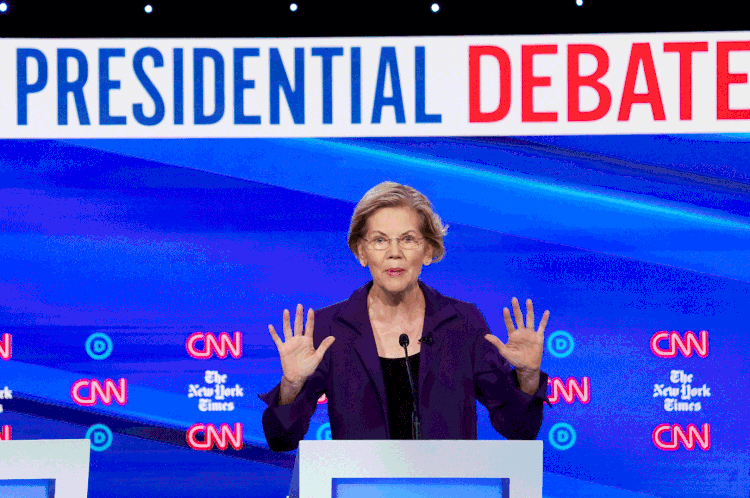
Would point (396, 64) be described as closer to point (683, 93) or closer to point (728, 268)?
point (683, 93)

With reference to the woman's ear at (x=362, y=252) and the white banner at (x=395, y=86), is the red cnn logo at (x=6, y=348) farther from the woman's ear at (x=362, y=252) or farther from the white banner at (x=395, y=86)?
the woman's ear at (x=362, y=252)

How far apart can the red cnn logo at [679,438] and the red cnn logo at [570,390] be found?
1.13 ft

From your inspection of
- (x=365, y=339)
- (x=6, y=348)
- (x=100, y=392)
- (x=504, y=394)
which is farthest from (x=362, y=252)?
(x=6, y=348)

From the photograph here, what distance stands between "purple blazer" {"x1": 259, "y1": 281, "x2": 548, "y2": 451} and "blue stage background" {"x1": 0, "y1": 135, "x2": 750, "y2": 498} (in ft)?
2.35

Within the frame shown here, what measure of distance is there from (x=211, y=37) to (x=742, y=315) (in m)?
2.71

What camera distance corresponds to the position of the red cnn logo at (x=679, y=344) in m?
3.94

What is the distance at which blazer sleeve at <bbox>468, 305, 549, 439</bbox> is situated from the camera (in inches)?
116

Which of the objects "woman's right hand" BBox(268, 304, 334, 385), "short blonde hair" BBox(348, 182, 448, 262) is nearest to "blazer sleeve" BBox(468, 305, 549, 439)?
"short blonde hair" BBox(348, 182, 448, 262)

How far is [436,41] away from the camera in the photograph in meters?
3.99

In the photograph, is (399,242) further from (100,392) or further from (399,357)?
(100,392)

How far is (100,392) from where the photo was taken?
3922mm

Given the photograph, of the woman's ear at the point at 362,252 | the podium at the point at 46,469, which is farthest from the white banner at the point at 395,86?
the podium at the point at 46,469

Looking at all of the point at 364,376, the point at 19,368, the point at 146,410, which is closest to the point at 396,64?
the point at 364,376

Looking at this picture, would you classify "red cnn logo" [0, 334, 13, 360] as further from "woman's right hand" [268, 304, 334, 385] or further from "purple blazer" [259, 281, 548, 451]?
"woman's right hand" [268, 304, 334, 385]
